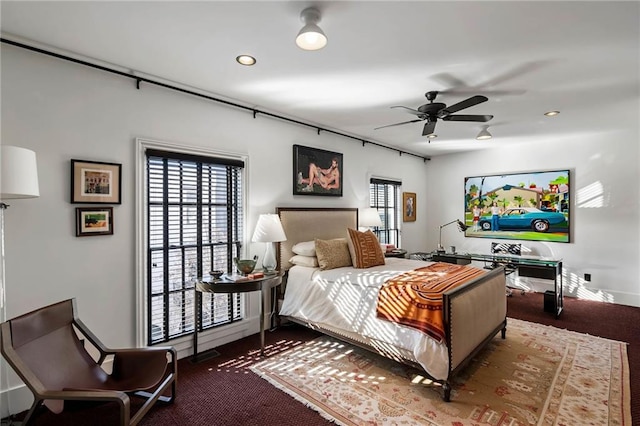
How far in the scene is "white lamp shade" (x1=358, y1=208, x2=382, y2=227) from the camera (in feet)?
16.1

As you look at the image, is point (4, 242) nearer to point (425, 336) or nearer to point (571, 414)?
point (425, 336)

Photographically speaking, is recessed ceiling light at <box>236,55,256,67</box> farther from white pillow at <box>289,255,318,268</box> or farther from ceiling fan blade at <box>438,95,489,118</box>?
white pillow at <box>289,255,318,268</box>

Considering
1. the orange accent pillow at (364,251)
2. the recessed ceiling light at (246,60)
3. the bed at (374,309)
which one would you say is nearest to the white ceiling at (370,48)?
the recessed ceiling light at (246,60)

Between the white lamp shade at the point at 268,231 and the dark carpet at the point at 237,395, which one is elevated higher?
the white lamp shade at the point at 268,231

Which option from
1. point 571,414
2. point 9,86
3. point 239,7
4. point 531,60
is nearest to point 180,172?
point 9,86

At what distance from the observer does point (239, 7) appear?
1868mm

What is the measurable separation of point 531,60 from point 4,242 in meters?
4.08

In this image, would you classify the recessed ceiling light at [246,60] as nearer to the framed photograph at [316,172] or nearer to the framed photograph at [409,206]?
the framed photograph at [316,172]

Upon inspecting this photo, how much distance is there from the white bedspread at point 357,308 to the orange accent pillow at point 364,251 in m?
0.10

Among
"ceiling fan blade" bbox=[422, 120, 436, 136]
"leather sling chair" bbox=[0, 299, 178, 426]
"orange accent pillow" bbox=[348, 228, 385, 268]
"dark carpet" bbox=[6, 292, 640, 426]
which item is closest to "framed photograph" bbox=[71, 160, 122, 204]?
"leather sling chair" bbox=[0, 299, 178, 426]

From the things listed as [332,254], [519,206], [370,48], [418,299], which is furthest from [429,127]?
[519,206]

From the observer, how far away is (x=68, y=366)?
2080mm

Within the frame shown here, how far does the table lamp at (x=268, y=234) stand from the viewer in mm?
3352

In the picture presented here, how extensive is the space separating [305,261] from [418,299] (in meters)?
1.49
